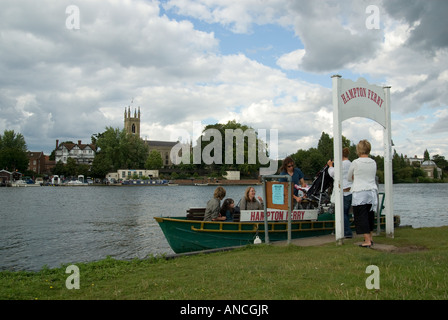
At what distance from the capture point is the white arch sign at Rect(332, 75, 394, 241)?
10.5 meters

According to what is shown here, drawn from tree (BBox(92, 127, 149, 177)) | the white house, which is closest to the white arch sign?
tree (BBox(92, 127, 149, 177))

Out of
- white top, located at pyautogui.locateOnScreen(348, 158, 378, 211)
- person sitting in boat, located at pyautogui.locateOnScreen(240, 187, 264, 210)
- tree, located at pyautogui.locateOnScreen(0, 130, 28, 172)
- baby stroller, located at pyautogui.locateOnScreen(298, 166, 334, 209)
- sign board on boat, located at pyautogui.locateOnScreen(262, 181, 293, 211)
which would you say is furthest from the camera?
tree, located at pyautogui.locateOnScreen(0, 130, 28, 172)

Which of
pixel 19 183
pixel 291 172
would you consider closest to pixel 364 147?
pixel 291 172

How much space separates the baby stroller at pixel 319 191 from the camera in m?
13.6

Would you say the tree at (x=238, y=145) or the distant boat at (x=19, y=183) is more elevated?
the tree at (x=238, y=145)

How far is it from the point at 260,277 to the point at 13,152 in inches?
5228

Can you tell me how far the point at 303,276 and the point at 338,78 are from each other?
5.98m

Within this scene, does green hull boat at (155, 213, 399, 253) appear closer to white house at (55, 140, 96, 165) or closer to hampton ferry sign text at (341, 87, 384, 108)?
hampton ferry sign text at (341, 87, 384, 108)

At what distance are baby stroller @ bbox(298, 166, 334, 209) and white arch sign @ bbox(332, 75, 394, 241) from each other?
2.13 meters

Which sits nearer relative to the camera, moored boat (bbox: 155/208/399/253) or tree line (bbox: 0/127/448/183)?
moored boat (bbox: 155/208/399/253)

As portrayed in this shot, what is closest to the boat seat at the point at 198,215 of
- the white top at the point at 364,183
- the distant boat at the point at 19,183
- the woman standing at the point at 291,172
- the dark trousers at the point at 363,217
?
the woman standing at the point at 291,172

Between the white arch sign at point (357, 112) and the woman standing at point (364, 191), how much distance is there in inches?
37.8

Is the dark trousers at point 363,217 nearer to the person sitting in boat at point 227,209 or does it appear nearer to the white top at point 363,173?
the white top at point 363,173
